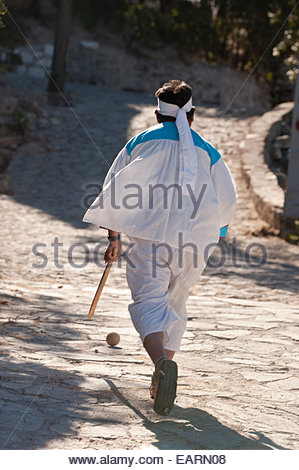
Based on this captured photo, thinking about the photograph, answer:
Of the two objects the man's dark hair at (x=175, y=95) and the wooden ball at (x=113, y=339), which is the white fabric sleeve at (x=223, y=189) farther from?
A: the wooden ball at (x=113, y=339)

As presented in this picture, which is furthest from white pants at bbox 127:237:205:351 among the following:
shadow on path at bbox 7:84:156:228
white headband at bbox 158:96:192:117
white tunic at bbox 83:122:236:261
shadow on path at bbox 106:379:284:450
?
shadow on path at bbox 7:84:156:228

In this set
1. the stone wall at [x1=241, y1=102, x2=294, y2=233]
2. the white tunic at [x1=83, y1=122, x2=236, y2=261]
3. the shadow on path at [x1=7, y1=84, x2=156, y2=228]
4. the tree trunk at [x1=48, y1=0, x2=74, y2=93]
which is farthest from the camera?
the tree trunk at [x1=48, y1=0, x2=74, y2=93]

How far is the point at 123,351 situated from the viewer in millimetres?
4199

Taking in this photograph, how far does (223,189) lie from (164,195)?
0.35 m

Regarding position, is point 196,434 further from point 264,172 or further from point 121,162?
point 264,172

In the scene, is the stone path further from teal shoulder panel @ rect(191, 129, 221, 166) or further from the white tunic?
teal shoulder panel @ rect(191, 129, 221, 166)

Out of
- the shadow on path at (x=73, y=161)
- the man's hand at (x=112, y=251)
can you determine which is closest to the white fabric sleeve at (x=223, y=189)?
the man's hand at (x=112, y=251)

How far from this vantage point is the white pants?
3391mm

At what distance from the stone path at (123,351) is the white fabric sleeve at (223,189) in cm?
92

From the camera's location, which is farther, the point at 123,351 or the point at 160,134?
the point at 123,351

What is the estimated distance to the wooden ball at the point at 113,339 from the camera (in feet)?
13.9

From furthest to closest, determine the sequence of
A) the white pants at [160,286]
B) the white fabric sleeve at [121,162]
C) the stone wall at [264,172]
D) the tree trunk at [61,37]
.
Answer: the tree trunk at [61,37]
the stone wall at [264,172]
the white fabric sleeve at [121,162]
the white pants at [160,286]

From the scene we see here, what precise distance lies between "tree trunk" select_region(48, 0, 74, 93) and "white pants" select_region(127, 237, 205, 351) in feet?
35.3

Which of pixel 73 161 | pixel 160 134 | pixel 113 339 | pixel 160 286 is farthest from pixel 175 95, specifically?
pixel 73 161
